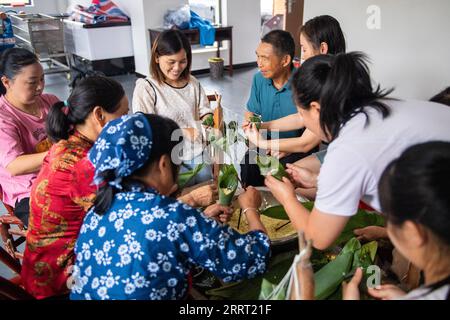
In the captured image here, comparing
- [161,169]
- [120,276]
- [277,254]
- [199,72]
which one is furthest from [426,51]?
[199,72]

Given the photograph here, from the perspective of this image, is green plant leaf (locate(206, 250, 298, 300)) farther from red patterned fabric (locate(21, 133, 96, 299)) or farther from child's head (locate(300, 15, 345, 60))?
child's head (locate(300, 15, 345, 60))

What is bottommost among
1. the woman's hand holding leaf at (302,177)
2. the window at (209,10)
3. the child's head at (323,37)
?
the woman's hand holding leaf at (302,177)

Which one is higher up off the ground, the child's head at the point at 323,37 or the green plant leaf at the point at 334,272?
the child's head at the point at 323,37

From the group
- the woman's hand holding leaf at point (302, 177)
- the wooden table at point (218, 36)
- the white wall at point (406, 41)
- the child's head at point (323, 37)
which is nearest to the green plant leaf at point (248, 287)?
the woman's hand holding leaf at point (302, 177)

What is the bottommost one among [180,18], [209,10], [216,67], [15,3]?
[216,67]

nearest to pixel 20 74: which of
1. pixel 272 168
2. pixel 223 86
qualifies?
pixel 272 168

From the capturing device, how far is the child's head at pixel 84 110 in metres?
1.36

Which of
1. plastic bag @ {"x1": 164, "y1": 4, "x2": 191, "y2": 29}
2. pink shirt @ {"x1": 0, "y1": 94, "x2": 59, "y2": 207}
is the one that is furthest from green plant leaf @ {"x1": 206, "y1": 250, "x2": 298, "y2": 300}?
plastic bag @ {"x1": 164, "y1": 4, "x2": 191, "y2": 29}

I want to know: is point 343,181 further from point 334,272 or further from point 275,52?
point 275,52

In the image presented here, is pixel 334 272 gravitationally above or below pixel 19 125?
below

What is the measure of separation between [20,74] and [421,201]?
173 centimetres

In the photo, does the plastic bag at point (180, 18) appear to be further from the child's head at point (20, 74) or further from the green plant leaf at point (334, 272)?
the green plant leaf at point (334, 272)

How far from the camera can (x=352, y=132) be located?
3.35 ft

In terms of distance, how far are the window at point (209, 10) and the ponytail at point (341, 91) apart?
560 centimetres
